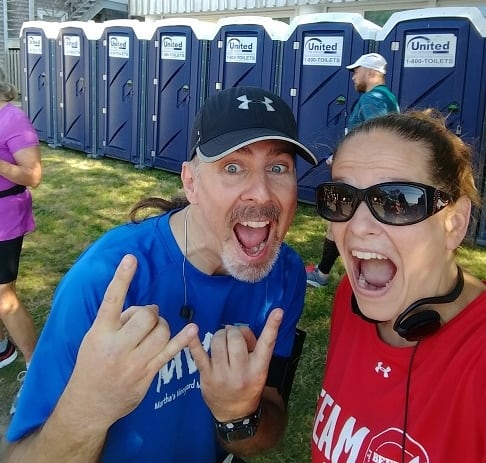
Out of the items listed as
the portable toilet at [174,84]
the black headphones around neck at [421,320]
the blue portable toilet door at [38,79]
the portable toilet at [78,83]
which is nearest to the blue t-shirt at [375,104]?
the black headphones around neck at [421,320]

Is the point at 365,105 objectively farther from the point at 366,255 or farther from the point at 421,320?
the point at 421,320

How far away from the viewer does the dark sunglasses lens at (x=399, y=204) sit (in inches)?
59.9

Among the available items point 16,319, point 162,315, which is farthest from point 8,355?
point 162,315

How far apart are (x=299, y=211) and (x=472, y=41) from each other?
3.08m

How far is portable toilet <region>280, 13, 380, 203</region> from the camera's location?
7.30m

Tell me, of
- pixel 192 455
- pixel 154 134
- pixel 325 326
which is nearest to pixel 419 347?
pixel 192 455

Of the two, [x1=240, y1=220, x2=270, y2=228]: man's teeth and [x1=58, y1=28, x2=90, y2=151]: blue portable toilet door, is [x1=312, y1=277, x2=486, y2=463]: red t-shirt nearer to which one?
[x1=240, y1=220, x2=270, y2=228]: man's teeth

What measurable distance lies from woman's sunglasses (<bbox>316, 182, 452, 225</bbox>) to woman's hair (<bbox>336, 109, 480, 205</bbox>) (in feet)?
0.20

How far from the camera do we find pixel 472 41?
248 inches

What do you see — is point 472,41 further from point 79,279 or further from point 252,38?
point 79,279

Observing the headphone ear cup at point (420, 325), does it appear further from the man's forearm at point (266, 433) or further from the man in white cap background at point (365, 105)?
the man in white cap background at point (365, 105)

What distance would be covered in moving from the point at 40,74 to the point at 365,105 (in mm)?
9434

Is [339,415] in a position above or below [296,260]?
below

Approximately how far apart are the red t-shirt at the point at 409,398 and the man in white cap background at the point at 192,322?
0.86 feet
